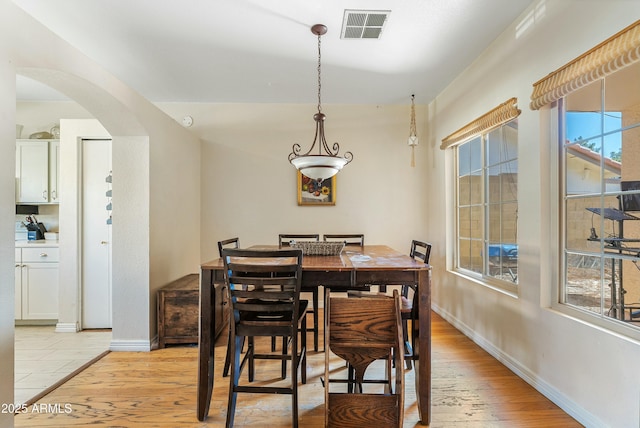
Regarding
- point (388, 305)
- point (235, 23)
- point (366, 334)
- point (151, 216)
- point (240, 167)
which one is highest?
point (235, 23)

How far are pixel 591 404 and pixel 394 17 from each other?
2.67 meters

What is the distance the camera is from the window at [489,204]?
250 cm

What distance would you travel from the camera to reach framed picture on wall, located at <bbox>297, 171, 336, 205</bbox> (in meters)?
3.99

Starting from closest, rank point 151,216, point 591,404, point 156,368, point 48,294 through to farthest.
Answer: point 591,404 < point 156,368 < point 151,216 < point 48,294

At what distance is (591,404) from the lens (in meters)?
1.66

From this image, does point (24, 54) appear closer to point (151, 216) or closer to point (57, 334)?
point (151, 216)

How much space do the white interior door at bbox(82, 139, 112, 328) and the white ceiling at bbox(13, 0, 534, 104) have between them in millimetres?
888

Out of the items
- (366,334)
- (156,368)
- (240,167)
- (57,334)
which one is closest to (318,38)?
(240,167)

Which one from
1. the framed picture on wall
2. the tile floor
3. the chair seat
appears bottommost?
the tile floor

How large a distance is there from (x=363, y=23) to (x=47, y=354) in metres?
3.73

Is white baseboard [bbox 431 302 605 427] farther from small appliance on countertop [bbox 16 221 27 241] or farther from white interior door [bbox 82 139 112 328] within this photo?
small appliance on countertop [bbox 16 221 27 241]

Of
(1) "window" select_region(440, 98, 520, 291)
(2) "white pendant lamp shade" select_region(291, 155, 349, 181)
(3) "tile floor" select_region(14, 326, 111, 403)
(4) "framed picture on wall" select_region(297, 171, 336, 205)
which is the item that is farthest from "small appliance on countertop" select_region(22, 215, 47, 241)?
(1) "window" select_region(440, 98, 520, 291)

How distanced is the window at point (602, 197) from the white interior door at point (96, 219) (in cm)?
389

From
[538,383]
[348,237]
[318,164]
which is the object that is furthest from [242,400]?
[538,383]
